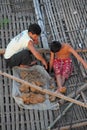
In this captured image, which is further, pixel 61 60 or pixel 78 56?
pixel 61 60

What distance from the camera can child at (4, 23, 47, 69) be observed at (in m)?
4.04

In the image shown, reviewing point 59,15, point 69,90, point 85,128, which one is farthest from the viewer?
point 59,15

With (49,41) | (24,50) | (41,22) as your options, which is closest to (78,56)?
(24,50)

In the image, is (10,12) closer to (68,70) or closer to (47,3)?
(47,3)

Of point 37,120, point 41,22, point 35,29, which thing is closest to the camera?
point 37,120

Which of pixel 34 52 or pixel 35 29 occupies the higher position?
pixel 35 29

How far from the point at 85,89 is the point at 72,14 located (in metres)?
1.44

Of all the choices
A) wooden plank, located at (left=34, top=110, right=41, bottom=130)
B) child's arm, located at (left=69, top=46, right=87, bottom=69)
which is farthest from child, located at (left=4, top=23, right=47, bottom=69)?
wooden plank, located at (left=34, top=110, right=41, bottom=130)

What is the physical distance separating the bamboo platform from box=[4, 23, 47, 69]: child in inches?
5.6

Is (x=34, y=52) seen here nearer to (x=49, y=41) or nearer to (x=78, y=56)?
(x=78, y=56)

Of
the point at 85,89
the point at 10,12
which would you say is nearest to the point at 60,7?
the point at 10,12

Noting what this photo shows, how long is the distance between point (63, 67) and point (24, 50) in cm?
46

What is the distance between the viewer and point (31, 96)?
12.7 feet

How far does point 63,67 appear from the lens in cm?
415
